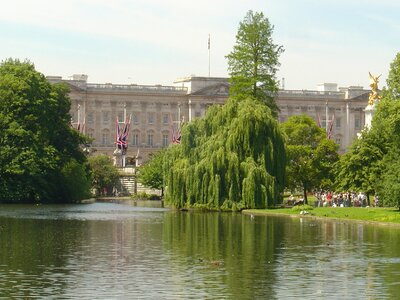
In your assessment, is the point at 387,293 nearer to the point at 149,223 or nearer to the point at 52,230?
the point at 52,230

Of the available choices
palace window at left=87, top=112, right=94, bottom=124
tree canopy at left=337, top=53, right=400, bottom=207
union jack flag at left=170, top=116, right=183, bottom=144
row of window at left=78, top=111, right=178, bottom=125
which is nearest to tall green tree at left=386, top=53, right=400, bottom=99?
tree canopy at left=337, top=53, right=400, bottom=207

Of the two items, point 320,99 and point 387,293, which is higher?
point 320,99

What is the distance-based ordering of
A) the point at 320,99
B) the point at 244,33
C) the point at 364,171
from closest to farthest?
the point at 364,171 < the point at 244,33 < the point at 320,99

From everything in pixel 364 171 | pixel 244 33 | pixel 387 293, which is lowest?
pixel 387 293

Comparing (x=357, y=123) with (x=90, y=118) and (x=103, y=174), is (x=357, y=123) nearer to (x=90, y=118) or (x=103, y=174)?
(x=90, y=118)

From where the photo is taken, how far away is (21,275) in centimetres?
2919

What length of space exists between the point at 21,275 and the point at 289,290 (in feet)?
22.4

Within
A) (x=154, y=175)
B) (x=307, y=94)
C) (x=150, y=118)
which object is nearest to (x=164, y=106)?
(x=150, y=118)

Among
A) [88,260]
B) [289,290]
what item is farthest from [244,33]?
[289,290]

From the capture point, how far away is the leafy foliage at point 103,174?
135 meters

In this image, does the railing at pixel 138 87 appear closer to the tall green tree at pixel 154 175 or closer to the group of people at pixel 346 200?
the tall green tree at pixel 154 175

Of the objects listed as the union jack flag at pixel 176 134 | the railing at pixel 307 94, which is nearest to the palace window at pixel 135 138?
the union jack flag at pixel 176 134

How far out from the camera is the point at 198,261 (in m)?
33.2

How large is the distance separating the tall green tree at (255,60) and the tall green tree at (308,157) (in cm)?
291
